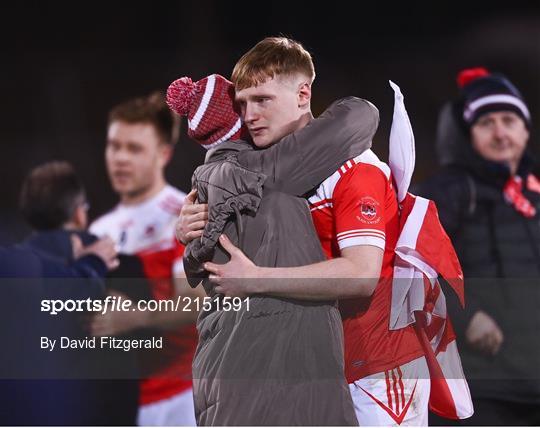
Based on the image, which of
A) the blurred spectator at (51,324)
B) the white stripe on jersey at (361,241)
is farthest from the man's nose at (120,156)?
the white stripe on jersey at (361,241)

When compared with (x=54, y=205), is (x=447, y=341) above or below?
below

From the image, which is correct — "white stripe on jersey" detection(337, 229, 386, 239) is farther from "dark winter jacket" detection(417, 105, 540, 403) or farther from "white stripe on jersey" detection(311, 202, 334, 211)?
"dark winter jacket" detection(417, 105, 540, 403)

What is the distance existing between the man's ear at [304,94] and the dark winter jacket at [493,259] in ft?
2.88

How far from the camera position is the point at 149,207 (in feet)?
12.0

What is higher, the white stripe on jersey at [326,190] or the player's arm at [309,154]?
the player's arm at [309,154]

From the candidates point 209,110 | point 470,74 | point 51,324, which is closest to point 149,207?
point 51,324

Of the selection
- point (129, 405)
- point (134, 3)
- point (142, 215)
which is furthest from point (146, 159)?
point (129, 405)

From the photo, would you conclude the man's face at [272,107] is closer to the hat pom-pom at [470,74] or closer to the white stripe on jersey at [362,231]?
the white stripe on jersey at [362,231]

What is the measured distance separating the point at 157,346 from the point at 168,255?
66cm

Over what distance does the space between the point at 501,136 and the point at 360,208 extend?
126cm

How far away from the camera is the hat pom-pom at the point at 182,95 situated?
231 centimetres

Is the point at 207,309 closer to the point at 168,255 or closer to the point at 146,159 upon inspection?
the point at 168,255

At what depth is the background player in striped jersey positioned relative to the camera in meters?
2.19

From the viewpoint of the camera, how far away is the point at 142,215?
11.9ft
